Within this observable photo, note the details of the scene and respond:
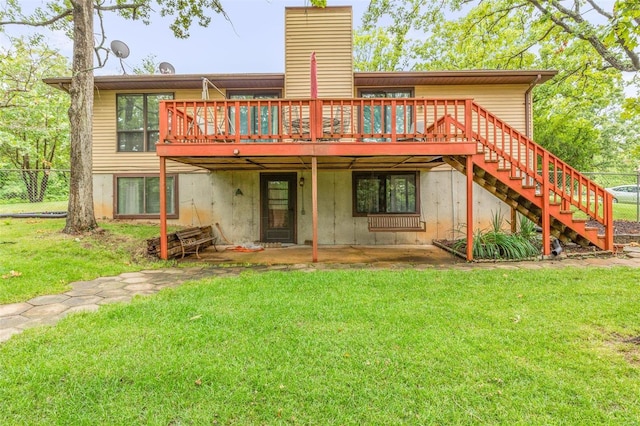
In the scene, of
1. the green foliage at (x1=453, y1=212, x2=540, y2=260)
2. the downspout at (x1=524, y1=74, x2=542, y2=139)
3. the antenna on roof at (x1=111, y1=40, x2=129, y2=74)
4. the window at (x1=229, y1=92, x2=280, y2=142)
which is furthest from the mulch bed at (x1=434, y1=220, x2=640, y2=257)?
the antenna on roof at (x1=111, y1=40, x2=129, y2=74)

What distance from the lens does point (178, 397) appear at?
2.06 meters

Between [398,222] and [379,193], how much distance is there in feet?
3.25

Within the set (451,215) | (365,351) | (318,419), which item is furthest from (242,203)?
(318,419)

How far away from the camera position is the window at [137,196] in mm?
9195

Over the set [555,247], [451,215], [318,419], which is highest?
[451,215]

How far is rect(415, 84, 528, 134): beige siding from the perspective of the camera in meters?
8.87

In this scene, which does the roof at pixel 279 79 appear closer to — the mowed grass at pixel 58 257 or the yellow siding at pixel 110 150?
the yellow siding at pixel 110 150

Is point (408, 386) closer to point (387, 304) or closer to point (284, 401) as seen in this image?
point (284, 401)

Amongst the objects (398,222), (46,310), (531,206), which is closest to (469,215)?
(531,206)

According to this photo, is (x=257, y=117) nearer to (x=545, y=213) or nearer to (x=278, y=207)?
(x=278, y=207)

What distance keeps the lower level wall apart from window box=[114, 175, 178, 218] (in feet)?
0.78

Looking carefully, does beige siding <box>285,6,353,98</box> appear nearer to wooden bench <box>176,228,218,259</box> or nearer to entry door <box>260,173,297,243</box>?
entry door <box>260,173,297,243</box>

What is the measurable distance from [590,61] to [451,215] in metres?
8.29

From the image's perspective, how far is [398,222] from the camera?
8867mm
